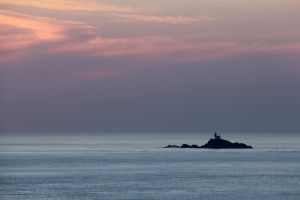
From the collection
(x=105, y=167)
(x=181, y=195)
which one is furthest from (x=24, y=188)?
(x=105, y=167)

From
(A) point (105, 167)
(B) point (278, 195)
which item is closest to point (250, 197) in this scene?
(B) point (278, 195)

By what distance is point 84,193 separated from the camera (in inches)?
3132

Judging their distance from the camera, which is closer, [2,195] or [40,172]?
[2,195]

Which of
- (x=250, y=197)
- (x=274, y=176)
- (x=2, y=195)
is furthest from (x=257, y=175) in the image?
(x=2, y=195)

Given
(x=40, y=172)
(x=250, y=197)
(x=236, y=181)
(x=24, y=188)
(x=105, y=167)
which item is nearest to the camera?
(x=250, y=197)

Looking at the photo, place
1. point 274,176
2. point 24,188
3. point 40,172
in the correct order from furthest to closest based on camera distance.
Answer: point 40,172, point 274,176, point 24,188

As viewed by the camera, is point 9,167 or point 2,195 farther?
point 9,167

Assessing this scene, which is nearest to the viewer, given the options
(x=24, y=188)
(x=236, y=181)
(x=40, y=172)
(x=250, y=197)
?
(x=250, y=197)

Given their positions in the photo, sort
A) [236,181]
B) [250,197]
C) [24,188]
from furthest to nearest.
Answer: [236,181], [24,188], [250,197]

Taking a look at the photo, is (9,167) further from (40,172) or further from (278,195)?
(278,195)

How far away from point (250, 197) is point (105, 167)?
164 ft

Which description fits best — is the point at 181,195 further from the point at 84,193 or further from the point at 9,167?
the point at 9,167

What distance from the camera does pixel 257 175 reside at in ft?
341

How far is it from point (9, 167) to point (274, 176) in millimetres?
42771
